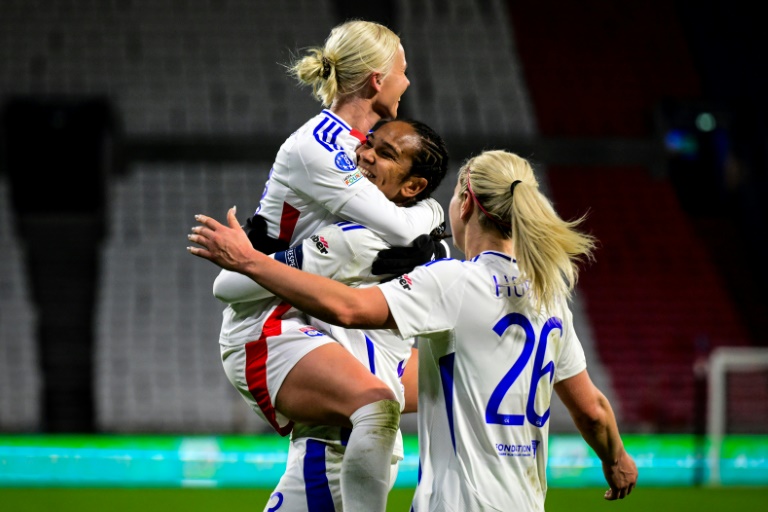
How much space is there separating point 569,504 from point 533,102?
9496 millimetres

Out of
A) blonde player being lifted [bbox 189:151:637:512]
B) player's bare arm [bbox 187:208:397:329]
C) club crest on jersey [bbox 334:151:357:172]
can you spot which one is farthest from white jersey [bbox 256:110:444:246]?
player's bare arm [bbox 187:208:397:329]

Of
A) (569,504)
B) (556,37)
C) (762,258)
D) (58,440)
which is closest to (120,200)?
(58,440)

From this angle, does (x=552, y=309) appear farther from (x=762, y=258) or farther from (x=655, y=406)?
(x=762, y=258)

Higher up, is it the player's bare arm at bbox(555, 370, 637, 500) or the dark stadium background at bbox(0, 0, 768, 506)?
the dark stadium background at bbox(0, 0, 768, 506)

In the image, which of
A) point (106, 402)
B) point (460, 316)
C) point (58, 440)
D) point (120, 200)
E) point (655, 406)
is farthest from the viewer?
point (120, 200)

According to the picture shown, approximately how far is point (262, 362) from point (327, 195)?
0.61 metres

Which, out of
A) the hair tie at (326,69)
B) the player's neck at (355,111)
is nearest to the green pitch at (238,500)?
the player's neck at (355,111)

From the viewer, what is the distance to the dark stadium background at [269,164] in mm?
13492

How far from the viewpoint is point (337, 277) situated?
353 cm

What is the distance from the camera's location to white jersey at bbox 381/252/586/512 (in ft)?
9.66

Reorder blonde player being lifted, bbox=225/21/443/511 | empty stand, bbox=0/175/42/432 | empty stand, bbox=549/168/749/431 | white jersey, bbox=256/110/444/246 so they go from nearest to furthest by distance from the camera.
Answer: blonde player being lifted, bbox=225/21/443/511 → white jersey, bbox=256/110/444/246 → empty stand, bbox=0/175/42/432 → empty stand, bbox=549/168/749/431

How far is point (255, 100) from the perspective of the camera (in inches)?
619

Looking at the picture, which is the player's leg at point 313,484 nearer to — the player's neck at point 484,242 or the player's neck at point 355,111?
the player's neck at point 484,242

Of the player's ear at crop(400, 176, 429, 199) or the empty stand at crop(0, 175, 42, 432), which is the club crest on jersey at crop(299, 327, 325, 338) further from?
the empty stand at crop(0, 175, 42, 432)
